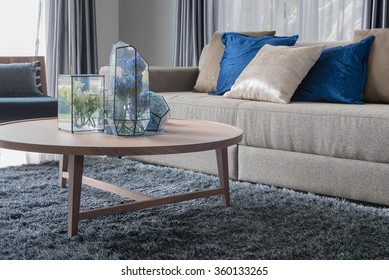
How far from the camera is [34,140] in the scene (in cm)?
232

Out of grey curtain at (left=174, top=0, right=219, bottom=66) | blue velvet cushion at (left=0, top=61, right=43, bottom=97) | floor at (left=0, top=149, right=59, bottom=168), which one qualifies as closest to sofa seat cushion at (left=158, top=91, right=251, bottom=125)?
floor at (left=0, top=149, right=59, bottom=168)

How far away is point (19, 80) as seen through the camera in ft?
14.1

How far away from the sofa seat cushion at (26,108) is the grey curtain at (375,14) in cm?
228

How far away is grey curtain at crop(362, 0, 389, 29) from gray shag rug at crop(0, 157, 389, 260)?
1.77 metres

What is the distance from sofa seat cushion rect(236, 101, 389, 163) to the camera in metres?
2.86

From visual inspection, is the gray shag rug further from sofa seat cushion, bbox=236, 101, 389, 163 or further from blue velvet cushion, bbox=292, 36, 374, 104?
blue velvet cushion, bbox=292, 36, 374, 104

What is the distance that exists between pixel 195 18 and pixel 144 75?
3.13 metres

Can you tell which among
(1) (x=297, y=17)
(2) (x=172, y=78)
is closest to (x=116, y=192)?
(2) (x=172, y=78)

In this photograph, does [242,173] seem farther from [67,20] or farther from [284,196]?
[67,20]

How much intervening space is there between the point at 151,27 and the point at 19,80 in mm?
2237

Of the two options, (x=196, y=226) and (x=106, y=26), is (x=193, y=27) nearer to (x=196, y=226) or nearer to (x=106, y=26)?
(x=106, y=26)
